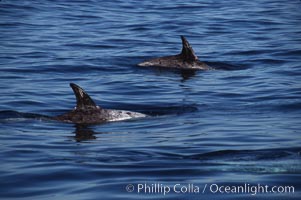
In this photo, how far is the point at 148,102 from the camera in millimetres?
19250

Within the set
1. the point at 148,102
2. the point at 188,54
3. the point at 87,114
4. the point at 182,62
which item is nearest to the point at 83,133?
the point at 87,114

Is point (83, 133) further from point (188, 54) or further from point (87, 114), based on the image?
point (188, 54)

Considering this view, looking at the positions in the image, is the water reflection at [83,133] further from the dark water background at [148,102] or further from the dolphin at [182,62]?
the dolphin at [182,62]

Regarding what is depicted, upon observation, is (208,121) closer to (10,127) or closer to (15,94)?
(10,127)

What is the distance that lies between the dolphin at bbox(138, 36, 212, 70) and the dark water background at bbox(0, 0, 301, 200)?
0.50 metres

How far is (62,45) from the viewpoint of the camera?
97.3 ft

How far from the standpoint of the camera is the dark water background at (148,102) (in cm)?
1178

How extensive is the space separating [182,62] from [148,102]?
576 cm

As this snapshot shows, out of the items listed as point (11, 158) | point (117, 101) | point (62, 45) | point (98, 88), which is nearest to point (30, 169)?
point (11, 158)

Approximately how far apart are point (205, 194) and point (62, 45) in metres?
19.6

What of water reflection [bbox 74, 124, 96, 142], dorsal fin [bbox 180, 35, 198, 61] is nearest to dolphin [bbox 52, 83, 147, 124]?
water reflection [bbox 74, 124, 96, 142]

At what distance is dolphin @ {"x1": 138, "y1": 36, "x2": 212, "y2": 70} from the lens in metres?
24.5

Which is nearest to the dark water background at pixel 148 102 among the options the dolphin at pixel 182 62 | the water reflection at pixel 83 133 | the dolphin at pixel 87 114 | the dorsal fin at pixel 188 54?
the water reflection at pixel 83 133

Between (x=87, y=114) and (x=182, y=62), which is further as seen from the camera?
(x=182, y=62)
